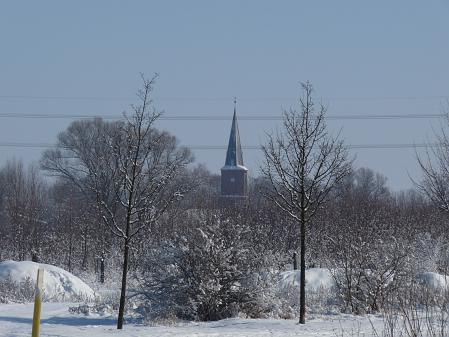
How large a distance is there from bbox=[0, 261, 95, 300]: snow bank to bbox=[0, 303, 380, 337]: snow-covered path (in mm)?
7761

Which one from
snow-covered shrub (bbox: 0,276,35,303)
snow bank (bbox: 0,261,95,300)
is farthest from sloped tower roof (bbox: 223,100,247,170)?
snow-covered shrub (bbox: 0,276,35,303)

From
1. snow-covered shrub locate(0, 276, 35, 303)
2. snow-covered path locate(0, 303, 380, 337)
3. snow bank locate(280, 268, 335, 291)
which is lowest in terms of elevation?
snow-covered path locate(0, 303, 380, 337)

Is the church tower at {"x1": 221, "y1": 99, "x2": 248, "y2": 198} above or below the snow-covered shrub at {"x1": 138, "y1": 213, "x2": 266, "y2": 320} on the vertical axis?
above

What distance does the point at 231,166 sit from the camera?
303 ft

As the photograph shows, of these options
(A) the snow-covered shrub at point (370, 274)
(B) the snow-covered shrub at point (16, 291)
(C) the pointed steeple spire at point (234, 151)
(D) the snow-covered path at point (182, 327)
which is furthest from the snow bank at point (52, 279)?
(C) the pointed steeple spire at point (234, 151)

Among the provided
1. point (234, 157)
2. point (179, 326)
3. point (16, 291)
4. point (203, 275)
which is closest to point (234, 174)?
point (234, 157)

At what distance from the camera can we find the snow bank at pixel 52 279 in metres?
30.7

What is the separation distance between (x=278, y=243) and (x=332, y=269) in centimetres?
1956

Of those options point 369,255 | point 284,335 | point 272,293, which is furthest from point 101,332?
point 369,255

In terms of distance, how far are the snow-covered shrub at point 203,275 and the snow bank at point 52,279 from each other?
848 centimetres

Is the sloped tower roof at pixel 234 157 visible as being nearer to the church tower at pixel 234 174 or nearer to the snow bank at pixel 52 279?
the church tower at pixel 234 174

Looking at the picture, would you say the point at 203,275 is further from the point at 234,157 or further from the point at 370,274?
the point at 234,157

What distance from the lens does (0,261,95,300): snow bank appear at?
30.7 m

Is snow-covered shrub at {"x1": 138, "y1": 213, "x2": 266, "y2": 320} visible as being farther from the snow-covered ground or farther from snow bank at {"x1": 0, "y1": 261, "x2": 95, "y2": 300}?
snow bank at {"x1": 0, "y1": 261, "x2": 95, "y2": 300}
